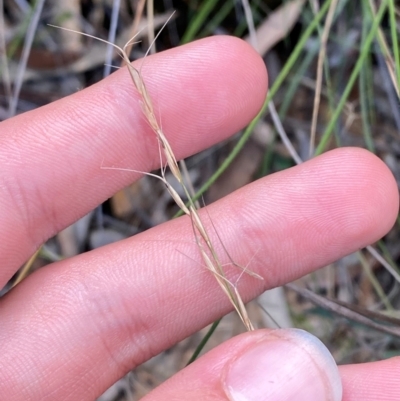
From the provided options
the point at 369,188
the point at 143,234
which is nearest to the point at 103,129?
the point at 143,234

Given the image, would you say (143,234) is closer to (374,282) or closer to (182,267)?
(182,267)

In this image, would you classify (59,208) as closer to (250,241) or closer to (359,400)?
(250,241)

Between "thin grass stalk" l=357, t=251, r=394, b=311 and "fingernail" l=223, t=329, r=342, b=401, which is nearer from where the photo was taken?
"fingernail" l=223, t=329, r=342, b=401

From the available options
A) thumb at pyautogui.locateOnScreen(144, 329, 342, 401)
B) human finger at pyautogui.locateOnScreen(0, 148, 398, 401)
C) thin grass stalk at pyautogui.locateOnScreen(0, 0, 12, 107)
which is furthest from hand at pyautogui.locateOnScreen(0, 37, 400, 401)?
thin grass stalk at pyautogui.locateOnScreen(0, 0, 12, 107)

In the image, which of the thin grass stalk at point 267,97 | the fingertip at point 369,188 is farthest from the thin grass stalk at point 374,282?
the thin grass stalk at point 267,97

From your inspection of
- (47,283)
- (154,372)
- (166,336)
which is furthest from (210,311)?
(154,372)

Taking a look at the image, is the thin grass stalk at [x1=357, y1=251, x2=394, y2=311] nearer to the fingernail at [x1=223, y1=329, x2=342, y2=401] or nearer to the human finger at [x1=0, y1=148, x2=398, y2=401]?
the human finger at [x1=0, y1=148, x2=398, y2=401]

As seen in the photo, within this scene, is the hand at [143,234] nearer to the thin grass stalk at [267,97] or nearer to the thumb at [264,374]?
the thin grass stalk at [267,97]
